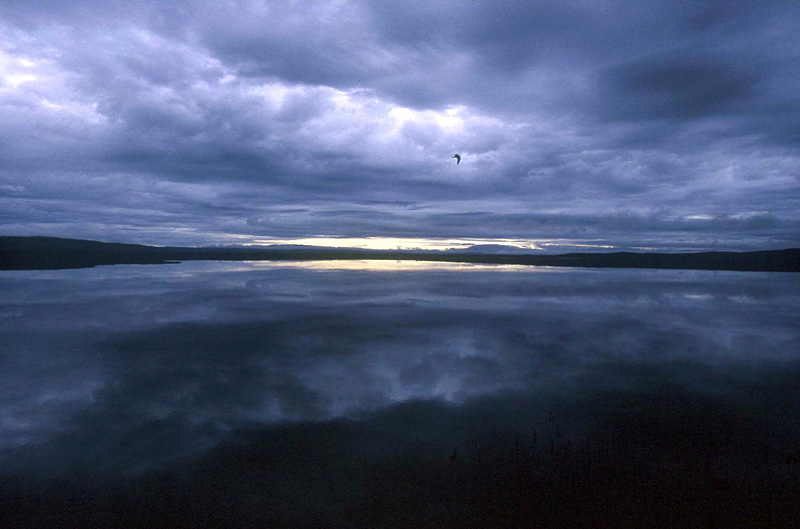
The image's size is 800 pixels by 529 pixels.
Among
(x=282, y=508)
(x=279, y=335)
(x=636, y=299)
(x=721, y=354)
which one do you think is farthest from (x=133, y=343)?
(x=636, y=299)

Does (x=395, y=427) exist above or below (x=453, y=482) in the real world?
above

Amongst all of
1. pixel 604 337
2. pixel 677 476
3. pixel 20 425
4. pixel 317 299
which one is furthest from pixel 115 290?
pixel 677 476

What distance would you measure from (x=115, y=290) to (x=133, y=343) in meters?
25.4

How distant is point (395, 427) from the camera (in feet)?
36.5

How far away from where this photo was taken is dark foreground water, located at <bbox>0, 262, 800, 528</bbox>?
8039mm

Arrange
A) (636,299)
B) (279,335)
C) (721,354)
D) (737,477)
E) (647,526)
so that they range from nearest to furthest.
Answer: (647,526) < (737,477) < (721,354) < (279,335) < (636,299)

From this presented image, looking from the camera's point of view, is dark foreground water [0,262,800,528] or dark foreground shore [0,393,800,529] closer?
dark foreground shore [0,393,800,529]

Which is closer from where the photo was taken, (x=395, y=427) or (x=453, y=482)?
(x=453, y=482)

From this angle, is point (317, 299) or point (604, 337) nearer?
point (604, 337)

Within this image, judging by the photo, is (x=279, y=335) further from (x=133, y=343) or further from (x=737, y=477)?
(x=737, y=477)

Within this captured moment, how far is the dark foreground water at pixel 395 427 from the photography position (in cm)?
804

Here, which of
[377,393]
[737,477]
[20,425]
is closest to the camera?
[737,477]

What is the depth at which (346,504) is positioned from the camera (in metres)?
8.10

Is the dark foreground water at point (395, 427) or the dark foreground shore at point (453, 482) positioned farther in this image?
the dark foreground water at point (395, 427)
